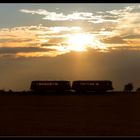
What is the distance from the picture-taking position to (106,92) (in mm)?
57906

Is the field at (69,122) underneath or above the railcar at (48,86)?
underneath

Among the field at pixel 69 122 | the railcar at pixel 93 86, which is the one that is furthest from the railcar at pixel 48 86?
the field at pixel 69 122

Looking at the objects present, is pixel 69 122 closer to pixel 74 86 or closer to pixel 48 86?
pixel 48 86

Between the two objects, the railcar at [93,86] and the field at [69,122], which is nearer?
the field at [69,122]

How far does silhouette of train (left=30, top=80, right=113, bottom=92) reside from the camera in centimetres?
5744

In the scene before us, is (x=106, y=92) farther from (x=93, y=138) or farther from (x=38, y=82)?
(x=93, y=138)

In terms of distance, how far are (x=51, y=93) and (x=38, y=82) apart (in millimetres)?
3054

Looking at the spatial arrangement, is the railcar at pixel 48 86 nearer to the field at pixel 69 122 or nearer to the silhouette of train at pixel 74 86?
the silhouette of train at pixel 74 86

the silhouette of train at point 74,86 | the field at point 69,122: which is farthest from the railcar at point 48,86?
the field at point 69,122

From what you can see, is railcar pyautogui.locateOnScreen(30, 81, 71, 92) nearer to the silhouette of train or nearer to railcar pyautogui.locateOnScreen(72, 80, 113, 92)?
the silhouette of train

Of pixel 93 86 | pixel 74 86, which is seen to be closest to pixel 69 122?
pixel 93 86

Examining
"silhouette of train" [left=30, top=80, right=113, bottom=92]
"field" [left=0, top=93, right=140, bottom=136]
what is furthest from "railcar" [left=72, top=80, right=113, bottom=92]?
"field" [left=0, top=93, right=140, bottom=136]

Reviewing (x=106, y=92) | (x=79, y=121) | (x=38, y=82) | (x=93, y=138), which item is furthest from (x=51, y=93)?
(x=93, y=138)

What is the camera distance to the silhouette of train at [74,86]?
57438 millimetres
